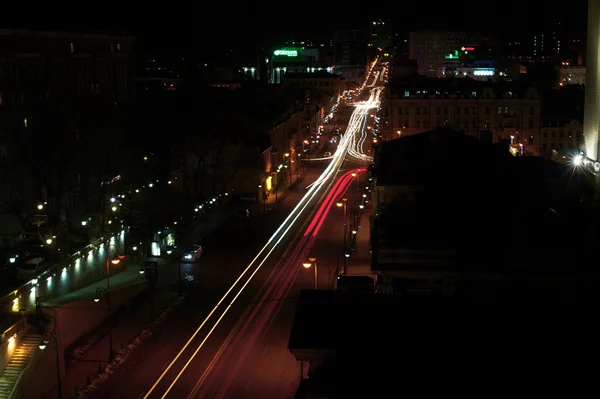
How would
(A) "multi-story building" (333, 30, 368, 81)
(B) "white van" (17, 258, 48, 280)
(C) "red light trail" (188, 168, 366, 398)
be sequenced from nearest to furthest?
(C) "red light trail" (188, 168, 366, 398)
(B) "white van" (17, 258, 48, 280)
(A) "multi-story building" (333, 30, 368, 81)

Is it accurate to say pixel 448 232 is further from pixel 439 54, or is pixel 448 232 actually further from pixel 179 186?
pixel 439 54

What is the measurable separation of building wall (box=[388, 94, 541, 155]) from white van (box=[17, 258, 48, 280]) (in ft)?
78.0

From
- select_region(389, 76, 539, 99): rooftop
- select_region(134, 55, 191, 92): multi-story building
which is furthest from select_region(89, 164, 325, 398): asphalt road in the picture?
select_region(134, 55, 191, 92): multi-story building

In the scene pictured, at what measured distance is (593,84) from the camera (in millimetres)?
15531

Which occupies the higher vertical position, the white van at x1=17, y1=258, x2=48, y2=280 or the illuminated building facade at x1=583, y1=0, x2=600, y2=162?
the illuminated building facade at x1=583, y1=0, x2=600, y2=162

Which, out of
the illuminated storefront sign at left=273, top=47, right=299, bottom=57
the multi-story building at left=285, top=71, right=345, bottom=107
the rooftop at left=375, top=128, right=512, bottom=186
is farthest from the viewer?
the illuminated storefront sign at left=273, top=47, right=299, bottom=57

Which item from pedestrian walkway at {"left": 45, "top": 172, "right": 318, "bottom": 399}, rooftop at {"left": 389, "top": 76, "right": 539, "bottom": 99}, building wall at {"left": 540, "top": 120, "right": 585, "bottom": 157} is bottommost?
pedestrian walkway at {"left": 45, "top": 172, "right": 318, "bottom": 399}

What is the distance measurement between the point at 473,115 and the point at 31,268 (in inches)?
1007

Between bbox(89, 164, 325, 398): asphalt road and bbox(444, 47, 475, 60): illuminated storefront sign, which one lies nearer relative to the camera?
bbox(89, 164, 325, 398): asphalt road

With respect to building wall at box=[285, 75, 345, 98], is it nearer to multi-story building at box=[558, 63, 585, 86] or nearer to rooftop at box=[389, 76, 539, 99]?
multi-story building at box=[558, 63, 585, 86]

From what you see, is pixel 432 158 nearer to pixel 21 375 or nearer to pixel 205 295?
pixel 205 295

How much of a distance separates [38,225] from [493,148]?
31.1ft

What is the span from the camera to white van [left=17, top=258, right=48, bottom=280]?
15234mm

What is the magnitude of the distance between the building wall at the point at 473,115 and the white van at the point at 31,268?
78.0 ft
